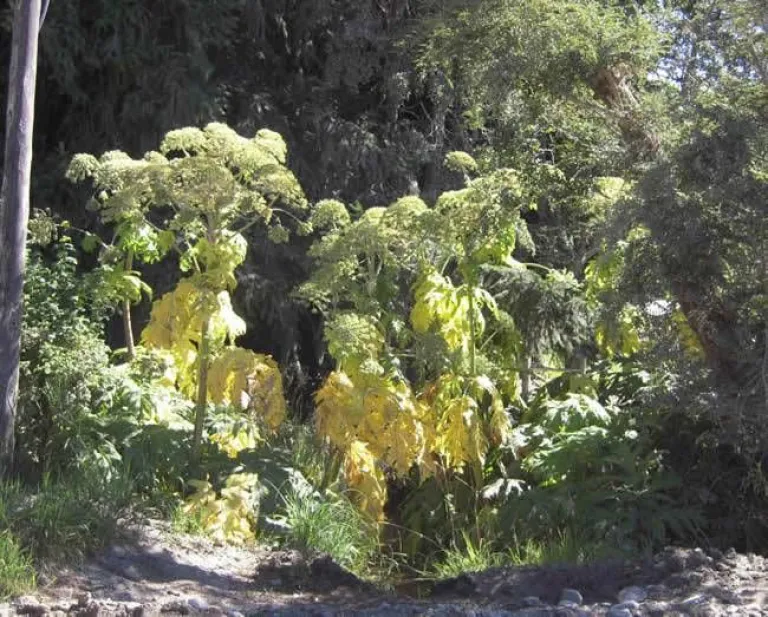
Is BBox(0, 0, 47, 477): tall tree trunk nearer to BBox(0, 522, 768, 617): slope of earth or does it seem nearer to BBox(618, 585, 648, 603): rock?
BBox(0, 522, 768, 617): slope of earth

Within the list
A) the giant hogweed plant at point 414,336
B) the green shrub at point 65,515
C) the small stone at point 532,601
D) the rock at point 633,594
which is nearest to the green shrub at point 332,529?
the giant hogweed plant at point 414,336

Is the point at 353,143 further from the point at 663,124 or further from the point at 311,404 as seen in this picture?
the point at 663,124

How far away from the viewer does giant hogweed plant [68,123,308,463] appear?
27.1 feet

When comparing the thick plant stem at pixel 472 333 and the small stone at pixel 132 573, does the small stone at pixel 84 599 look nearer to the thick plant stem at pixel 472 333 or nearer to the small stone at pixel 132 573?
the small stone at pixel 132 573

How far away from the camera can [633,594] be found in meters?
6.99

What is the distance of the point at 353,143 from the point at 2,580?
22.8 feet

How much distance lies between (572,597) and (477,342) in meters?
3.23

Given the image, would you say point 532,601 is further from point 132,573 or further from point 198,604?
point 132,573

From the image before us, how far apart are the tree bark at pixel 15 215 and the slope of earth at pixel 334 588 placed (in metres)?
1.45

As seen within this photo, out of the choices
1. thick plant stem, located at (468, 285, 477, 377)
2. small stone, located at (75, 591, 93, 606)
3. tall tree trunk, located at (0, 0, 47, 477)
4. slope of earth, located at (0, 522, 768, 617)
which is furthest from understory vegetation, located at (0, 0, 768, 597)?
small stone, located at (75, 591, 93, 606)

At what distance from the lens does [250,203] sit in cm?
837

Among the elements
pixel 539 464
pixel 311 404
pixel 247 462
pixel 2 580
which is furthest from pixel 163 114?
pixel 2 580

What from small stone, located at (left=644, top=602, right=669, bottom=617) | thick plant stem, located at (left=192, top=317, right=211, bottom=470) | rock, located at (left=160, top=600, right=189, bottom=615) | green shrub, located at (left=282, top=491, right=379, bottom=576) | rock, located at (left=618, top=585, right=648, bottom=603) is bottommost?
small stone, located at (left=644, top=602, right=669, bottom=617)

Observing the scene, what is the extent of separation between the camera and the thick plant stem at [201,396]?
8617 mm
